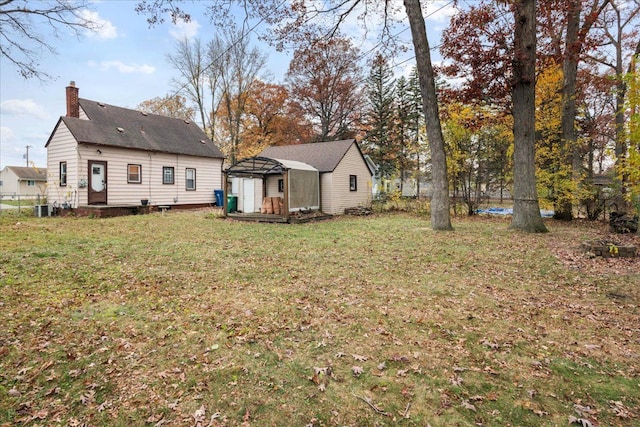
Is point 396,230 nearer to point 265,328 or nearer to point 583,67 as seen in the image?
point 265,328

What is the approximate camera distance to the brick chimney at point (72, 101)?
15898 millimetres

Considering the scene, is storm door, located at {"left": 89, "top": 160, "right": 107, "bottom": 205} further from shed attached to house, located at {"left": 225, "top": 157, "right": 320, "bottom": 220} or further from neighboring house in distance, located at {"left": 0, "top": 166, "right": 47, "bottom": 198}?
neighboring house in distance, located at {"left": 0, "top": 166, "right": 47, "bottom": 198}

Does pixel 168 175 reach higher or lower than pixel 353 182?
higher

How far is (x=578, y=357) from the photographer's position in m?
3.15

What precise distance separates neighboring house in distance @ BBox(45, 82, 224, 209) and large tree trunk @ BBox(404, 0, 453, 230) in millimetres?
13545

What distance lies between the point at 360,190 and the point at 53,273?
16073mm

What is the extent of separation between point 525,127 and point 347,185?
399 inches

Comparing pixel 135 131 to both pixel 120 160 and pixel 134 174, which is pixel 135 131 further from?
pixel 134 174

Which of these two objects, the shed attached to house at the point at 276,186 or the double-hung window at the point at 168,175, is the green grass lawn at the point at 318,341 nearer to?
the shed attached to house at the point at 276,186

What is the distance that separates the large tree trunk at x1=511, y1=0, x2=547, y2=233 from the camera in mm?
9312

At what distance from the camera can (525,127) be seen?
970 centimetres

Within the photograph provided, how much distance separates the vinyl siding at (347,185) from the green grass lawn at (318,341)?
10943mm

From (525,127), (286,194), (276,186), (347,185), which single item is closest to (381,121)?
(347,185)

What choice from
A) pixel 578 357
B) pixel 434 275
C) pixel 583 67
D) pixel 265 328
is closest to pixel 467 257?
pixel 434 275
